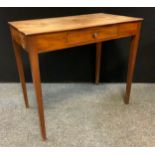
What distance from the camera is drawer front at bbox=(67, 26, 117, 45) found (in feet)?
3.78

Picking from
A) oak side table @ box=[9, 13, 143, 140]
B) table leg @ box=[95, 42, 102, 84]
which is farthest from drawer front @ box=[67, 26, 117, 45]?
table leg @ box=[95, 42, 102, 84]

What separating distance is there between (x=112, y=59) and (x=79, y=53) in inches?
13.3

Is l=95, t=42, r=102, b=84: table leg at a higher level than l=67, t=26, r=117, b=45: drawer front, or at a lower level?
lower

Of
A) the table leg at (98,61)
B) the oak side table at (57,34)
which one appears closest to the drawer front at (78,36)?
the oak side table at (57,34)

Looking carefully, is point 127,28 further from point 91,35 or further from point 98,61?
point 98,61

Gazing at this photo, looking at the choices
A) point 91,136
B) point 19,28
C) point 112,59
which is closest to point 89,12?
point 112,59

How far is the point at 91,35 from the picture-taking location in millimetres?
1211

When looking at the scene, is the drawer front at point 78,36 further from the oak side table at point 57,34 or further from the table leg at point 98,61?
the table leg at point 98,61

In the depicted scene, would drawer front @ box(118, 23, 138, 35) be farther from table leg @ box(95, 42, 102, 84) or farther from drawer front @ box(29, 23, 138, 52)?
table leg @ box(95, 42, 102, 84)

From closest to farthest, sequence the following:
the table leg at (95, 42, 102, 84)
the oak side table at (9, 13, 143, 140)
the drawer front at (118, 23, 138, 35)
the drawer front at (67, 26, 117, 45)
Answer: the oak side table at (9, 13, 143, 140), the drawer front at (67, 26, 117, 45), the drawer front at (118, 23, 138, 35), the table leg at (95, 42, 102, 84)

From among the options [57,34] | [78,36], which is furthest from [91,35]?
[57,34]

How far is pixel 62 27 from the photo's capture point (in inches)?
45.1

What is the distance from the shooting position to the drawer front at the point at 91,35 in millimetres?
1151
